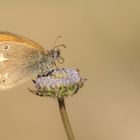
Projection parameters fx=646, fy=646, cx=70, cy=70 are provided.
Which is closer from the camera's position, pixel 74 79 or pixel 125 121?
pixel 74 79

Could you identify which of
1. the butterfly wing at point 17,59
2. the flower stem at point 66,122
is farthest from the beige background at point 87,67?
the flower stem at point 66,122

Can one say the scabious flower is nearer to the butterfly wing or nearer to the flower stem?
the flower stem

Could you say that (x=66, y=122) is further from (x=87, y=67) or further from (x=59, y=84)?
(x=87, y=67)

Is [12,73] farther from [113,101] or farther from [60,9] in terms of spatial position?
[60,9]

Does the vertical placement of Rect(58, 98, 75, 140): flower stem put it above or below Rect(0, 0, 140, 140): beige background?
below

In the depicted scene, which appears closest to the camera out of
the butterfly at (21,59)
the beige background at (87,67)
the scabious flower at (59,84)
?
the scabious flower at (59,84)

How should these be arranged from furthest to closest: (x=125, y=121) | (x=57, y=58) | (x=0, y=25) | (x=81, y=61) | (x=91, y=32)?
1. (x=0, y=25)
2. (x=91, y=32)
3. (x=81, y=61)
4. (x=125, y=121)
5. (x=57, y=58)

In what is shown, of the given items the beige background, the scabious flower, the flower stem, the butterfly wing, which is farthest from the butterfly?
the beige background

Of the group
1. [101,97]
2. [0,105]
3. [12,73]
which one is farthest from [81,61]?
[12,73]

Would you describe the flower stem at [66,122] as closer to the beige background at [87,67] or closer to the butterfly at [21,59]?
the butterfly at [21,59]
